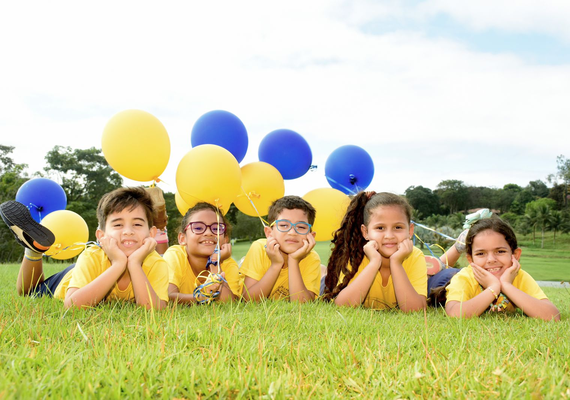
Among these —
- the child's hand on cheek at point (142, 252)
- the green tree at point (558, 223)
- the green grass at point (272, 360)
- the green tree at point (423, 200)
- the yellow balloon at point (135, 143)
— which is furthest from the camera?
the green tree at point (423, 200)

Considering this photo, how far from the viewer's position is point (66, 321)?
251cm

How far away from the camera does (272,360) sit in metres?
1.81

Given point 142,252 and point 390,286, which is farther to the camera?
point 390,286

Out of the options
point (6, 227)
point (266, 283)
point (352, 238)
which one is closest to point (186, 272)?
point (266, 283)

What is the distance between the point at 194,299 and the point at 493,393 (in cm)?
276

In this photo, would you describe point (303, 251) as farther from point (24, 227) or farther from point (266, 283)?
point (24, 227)

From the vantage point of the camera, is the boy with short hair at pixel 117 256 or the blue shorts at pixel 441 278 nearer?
the boy with short hair at pixel 117 256

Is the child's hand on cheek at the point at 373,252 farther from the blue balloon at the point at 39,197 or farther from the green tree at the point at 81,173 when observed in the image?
the green tree at the point at 81,173

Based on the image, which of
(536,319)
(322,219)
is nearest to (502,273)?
(536,319)

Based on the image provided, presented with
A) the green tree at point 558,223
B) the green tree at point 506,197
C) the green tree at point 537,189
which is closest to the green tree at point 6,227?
the green tree at point 558,223

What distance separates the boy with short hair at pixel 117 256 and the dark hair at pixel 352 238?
176 cm

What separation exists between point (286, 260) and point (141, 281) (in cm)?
180

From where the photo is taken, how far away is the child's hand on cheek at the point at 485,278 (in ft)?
11.3

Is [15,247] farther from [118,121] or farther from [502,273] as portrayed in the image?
[502,273]
